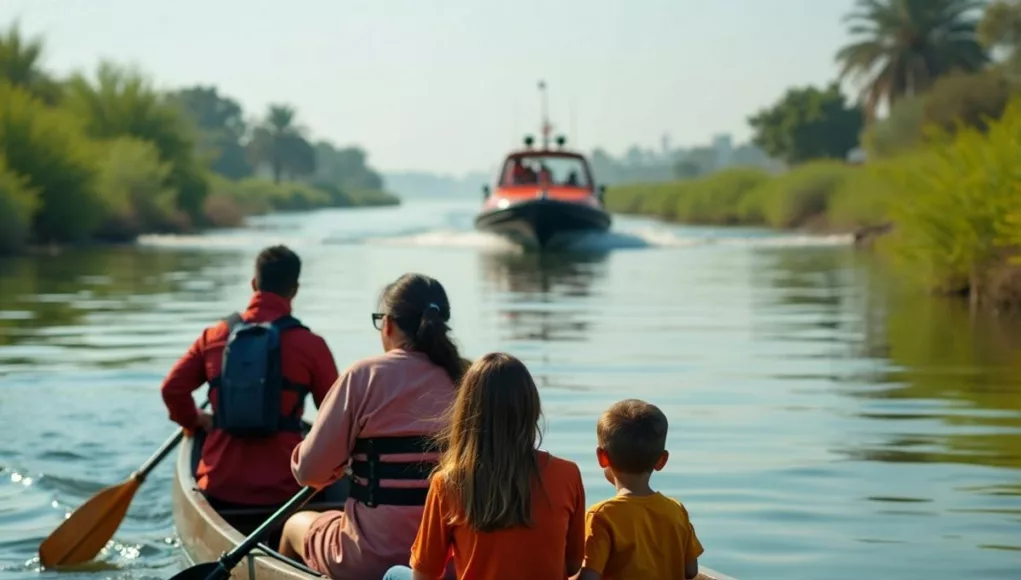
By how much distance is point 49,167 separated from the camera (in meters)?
42.7

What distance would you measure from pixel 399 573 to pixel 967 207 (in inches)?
659

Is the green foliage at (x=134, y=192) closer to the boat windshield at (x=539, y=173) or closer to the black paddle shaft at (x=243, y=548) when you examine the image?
the boat windshield at (x=539, y=173)

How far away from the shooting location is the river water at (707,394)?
28.6ft

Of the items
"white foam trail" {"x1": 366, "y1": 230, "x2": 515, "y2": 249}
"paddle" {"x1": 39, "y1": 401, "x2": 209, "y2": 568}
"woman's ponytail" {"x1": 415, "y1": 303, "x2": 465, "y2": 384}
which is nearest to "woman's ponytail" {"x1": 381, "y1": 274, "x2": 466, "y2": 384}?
"woman's ponytail" {"x1": 415, "y1": 303, "x2": 465, "y2": 384}

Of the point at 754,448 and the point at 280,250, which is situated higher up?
the point at 280,250

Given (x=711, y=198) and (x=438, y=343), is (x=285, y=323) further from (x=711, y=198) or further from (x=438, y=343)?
(x=711, y=198)

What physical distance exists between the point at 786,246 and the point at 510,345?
2736 cm

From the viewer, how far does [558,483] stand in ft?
16.4

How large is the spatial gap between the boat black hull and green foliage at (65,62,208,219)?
24.1 meters

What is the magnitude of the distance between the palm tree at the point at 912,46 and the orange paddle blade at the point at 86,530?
60110 millimetres

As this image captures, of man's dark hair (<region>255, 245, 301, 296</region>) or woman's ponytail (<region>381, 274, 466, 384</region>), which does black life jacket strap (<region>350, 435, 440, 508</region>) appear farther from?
man's dark hair (<region>255, 245, 301, 296</region>)

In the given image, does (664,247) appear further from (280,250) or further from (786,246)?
(280,250)

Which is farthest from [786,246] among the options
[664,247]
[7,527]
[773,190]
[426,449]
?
[426,449]

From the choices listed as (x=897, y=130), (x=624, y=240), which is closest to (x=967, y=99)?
(x=897, y=130)
